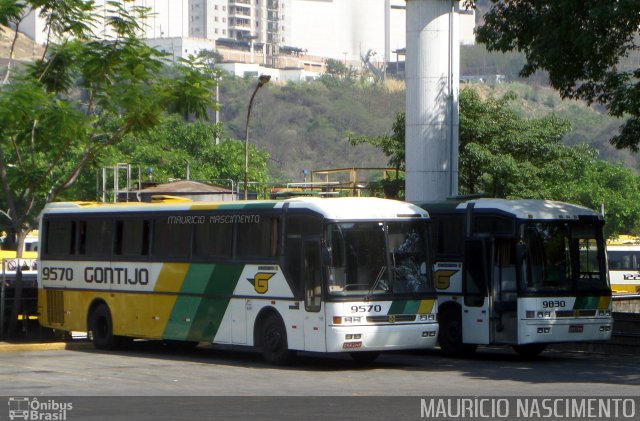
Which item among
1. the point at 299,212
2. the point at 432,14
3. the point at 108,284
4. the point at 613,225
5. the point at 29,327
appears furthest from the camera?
the point at 613,225

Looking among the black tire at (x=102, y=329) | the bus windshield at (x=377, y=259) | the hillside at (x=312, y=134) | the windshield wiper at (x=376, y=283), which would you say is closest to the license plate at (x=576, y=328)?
the bus windshield at (x=377, y=259)

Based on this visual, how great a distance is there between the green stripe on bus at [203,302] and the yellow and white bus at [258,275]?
24 mm

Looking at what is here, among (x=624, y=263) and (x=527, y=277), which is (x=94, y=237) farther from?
(x=624, y=263)

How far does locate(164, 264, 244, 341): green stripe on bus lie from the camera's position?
68.8ft

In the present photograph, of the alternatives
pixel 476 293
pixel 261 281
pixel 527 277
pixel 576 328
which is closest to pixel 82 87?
pixel 261 281

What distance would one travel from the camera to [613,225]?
287 feet

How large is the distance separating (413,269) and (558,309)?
3.05 metres

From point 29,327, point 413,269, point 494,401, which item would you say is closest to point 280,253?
point 413,269

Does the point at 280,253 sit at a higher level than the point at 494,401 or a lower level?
higher

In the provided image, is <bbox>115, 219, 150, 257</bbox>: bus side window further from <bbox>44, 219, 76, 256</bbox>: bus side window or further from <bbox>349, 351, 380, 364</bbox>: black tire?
<bbox>349, 351, 380, 364</bbox>: black tire

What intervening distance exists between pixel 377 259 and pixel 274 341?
2.32 metres

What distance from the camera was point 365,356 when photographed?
2075 cm

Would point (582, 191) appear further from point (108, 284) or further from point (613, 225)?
point (108, 284)

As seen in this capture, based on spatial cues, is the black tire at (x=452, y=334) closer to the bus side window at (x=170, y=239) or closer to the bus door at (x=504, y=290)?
the bus door at (x=504, y=290)
